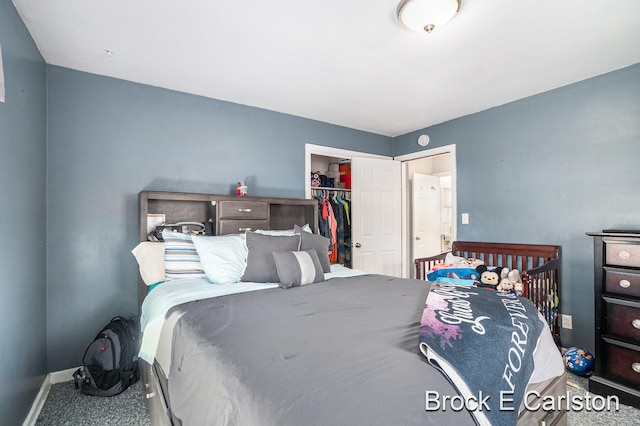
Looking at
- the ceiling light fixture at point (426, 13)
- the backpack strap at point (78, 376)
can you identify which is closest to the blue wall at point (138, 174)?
the backpack strap at point (78, 376)

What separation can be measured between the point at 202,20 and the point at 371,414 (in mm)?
2189

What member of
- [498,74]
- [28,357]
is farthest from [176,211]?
[498,74]

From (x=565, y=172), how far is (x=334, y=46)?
95.7 inches

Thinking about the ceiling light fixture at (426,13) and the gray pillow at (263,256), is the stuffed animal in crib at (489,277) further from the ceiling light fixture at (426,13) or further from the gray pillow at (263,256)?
the ceiling light fixture at (426,13)

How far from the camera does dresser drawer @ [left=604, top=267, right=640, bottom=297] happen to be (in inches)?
80.9

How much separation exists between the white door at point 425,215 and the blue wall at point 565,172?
3.55 feet

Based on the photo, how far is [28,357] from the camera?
6.19 feet

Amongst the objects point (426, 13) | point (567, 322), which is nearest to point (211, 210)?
point (426, 13)

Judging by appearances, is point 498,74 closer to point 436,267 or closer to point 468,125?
point 468,125

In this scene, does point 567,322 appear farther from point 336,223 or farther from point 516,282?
point 336,223

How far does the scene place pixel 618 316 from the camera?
2117 millimetres

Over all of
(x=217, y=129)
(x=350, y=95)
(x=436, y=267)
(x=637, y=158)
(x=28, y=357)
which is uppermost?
(x=350, y=95)

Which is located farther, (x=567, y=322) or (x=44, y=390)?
(x=567, y=322)

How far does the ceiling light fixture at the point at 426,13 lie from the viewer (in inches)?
64.7
